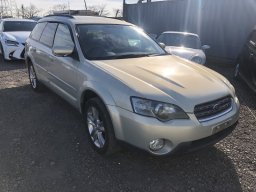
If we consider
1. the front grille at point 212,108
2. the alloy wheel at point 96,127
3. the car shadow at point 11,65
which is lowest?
the car shadow at point 11,65

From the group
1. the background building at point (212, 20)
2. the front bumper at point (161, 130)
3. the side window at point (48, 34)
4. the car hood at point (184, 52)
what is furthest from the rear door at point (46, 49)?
the background building at point (212, 20)

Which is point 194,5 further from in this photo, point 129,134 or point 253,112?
point 129,134

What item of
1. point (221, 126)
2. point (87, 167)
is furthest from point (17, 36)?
point (221, 126)

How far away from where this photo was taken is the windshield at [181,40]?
28.9 ft

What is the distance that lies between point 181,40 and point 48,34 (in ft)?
16.0

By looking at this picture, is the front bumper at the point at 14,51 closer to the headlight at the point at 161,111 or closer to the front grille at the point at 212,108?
the headlight at the point at 161,111

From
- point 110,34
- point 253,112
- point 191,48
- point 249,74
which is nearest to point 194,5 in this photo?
point 191,48

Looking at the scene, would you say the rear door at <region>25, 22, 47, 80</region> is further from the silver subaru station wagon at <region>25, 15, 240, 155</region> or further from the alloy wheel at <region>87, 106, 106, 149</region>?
the alloy wheel at <region>87, 106, 106, 149</region>

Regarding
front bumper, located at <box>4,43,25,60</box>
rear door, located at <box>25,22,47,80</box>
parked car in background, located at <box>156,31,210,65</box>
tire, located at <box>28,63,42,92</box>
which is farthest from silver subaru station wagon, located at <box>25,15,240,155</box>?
front bumper, located at <box>4,43,25,60</box>

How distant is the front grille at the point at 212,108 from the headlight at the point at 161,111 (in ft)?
0.58

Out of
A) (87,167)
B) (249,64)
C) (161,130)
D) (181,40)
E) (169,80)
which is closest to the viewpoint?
(161,130)

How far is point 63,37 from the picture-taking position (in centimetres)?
450

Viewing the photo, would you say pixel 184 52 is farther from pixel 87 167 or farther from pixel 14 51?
pixel 14 51

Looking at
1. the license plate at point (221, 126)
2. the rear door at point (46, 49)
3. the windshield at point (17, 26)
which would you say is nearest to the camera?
the license plate at point (221, 126)
